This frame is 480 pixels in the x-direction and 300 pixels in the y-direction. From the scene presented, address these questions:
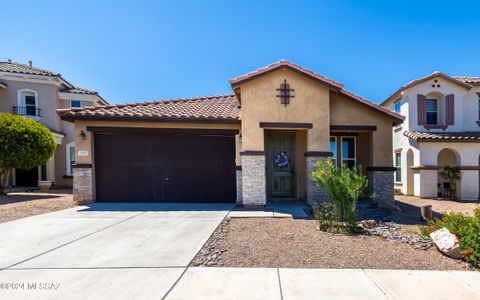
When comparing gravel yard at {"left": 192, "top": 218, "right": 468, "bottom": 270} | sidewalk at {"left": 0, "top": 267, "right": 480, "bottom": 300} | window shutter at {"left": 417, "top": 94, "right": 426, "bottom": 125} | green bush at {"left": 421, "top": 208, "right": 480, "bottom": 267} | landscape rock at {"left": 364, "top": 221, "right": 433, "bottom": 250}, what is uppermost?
window shutter at {"left": 417, "top": 94, "right": 426, "bottom": 125}

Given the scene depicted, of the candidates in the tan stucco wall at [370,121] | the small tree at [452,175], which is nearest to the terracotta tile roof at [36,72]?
the tan stucco wall at [370,121]

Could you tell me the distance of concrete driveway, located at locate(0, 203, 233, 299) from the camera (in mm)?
3430

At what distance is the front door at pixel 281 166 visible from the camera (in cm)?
1014

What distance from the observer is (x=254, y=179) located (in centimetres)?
878

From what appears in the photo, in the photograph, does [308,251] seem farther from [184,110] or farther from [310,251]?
[184,110]

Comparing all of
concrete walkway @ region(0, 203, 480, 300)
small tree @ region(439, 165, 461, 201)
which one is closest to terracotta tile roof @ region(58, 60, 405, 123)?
concrete walkway @ region(0, 203, 480, 300)

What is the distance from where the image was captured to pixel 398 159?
48.9ft

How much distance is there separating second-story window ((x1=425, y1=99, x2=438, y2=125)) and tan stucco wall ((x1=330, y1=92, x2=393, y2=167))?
23.1 ft

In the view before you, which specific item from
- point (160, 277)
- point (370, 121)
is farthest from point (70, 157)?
point (370, 121)

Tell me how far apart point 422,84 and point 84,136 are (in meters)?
17.8

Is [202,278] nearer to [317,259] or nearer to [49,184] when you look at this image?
[317,259]

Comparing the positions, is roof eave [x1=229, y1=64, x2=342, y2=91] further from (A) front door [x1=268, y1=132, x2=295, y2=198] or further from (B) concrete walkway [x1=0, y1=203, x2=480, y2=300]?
(B) concrete walkway [x1=0, y1=203, x2=480, y2=300]

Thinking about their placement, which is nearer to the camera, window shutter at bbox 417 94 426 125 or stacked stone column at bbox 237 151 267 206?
stacked stone column at bbox 237 151 267 206

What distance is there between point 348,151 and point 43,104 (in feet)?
68.7
